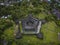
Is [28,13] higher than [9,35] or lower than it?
higher

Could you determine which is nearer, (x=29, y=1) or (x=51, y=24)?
(x=51, y=24)

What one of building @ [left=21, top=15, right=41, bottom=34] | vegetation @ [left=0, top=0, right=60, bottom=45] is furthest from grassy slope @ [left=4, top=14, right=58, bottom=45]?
building @ [left=21, top=15, right=41, bottom=34]

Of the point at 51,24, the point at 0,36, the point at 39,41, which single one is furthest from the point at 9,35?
the point at 51,24

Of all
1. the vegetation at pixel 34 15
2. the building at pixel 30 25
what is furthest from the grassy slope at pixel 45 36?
the building at pixel 30 25

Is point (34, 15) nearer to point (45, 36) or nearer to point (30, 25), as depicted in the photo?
point (30, 25)

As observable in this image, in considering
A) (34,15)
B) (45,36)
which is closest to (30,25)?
(45,36)

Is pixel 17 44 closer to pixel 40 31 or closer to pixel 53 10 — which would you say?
pixel 40 31

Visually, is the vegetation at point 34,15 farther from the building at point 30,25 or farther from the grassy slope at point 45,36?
the building at point 30,25

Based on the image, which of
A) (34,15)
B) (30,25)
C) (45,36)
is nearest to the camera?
(45,36)
